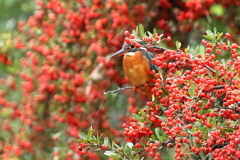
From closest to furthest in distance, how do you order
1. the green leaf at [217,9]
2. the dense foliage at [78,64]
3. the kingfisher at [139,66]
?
the kingfisher at [139,66]
the green leaf at [217,9]
the dense foliage at [78,64]

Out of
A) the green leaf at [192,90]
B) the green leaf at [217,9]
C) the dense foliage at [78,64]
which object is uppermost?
the green leaf at [192,90]

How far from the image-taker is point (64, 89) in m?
3.51

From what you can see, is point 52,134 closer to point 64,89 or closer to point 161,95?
point 64,89

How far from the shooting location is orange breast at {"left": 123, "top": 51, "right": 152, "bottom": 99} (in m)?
2.62

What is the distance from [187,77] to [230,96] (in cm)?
19

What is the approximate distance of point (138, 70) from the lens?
8.85 ft

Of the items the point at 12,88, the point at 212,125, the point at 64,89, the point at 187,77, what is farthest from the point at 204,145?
the point at 12,88

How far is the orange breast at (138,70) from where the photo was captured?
2.62 metres

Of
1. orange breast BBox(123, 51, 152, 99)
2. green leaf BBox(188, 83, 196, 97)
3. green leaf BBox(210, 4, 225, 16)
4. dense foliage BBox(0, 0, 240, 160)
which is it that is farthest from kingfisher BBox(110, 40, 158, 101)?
green leaf BBox(188, 83, 196, 97)

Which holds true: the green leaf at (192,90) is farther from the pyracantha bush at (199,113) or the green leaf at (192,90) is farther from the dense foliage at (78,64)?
the dense foliage at (78,64)

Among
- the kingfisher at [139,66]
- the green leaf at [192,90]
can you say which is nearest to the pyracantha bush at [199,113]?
the green leaf at [192,90]

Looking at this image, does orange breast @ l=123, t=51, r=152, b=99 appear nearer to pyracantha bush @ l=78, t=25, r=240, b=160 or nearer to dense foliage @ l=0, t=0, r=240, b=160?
dense foliage @ l=0, t=0, r=240, b=160

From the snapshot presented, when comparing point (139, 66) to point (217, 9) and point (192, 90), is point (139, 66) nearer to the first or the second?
point (217, 9)

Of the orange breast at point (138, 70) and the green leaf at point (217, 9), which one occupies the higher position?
the green leaf at point (217, 9)
